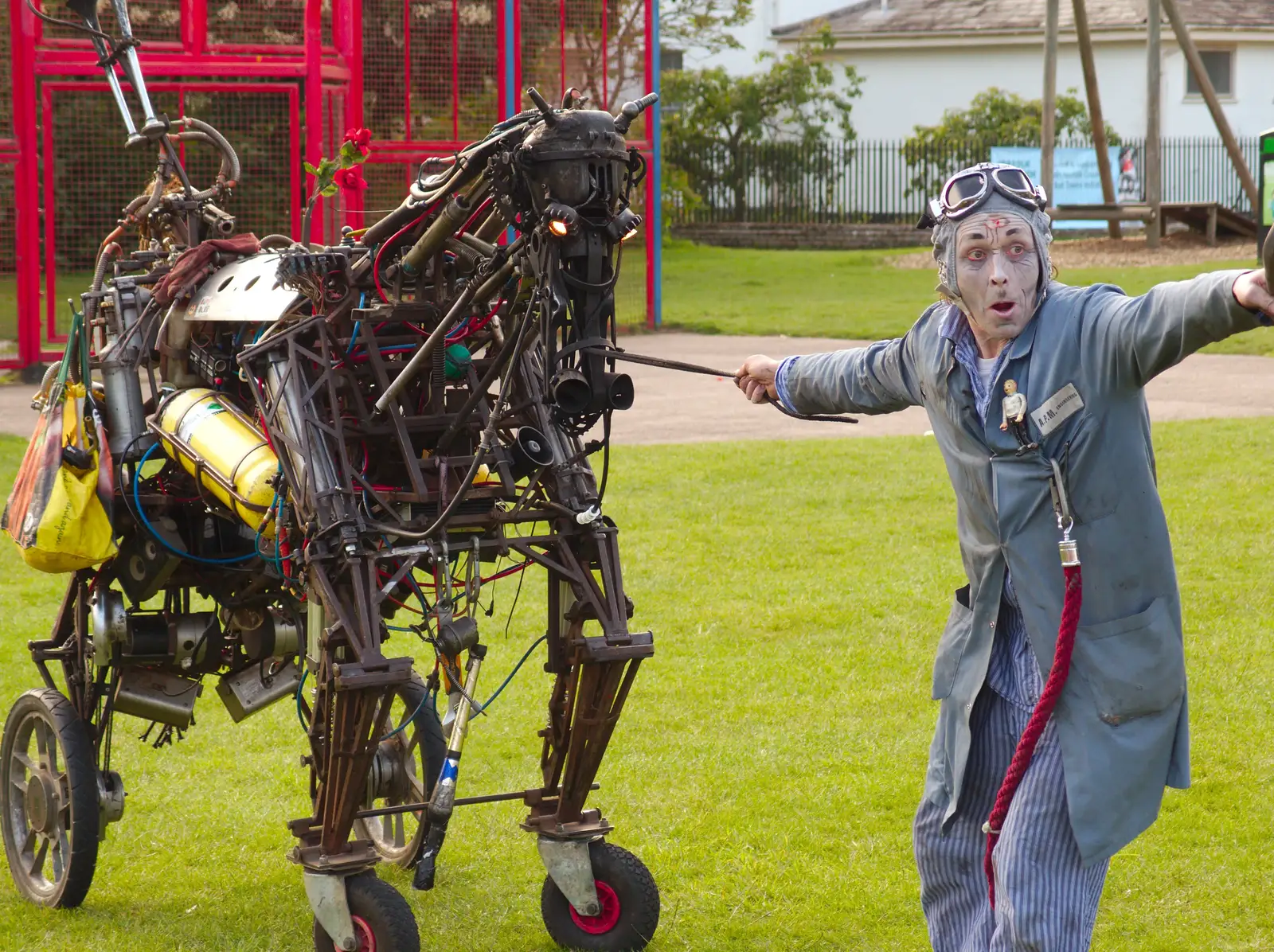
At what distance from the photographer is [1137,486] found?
11.9ft

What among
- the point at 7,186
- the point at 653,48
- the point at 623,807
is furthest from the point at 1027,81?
the point at 623,807

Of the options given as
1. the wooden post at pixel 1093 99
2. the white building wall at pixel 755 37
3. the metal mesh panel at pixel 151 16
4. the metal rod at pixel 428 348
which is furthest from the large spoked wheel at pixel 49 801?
the white building wall at pixel 755 37

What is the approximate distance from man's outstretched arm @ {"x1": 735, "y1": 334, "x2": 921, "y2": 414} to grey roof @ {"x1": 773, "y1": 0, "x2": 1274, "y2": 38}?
115ft

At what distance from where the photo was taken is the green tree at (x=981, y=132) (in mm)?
34594

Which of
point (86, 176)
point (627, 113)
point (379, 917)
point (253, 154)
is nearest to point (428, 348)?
point (627, 113)

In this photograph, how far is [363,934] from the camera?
451 centimetres

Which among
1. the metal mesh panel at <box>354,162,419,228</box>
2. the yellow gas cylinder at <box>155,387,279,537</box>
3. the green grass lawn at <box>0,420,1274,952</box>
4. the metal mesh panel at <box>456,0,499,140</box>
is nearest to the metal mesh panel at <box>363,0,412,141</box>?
the metal mesh panel at <box>354,162,419,228</box>

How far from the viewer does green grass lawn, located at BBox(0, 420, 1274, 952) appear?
5312 mm

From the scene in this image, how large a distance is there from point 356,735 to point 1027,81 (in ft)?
120

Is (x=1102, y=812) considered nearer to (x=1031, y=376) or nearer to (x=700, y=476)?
(x=1031, y=376)

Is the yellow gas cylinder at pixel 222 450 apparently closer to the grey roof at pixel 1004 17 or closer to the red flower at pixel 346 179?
the red flower at pixel 346 179

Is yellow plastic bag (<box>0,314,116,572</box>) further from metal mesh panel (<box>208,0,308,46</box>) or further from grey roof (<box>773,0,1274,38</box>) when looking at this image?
grey roof (<box>773,0,1274,38</box>)

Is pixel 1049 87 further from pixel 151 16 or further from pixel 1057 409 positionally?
pixel 1057 409

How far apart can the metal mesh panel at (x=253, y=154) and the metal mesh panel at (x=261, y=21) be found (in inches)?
31.7
